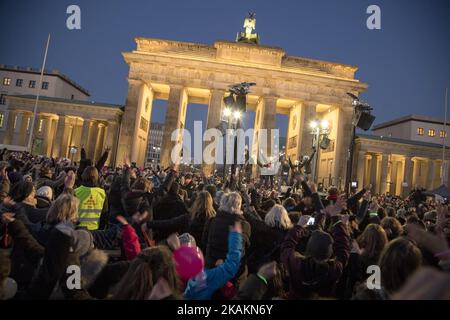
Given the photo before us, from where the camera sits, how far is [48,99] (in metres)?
51.2

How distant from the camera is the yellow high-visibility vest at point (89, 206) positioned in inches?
245

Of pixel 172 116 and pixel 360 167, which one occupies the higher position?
pixel 172 116

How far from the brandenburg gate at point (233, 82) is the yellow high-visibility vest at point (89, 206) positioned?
3751cm

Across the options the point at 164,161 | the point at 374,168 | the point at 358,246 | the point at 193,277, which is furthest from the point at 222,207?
the point at 374,168

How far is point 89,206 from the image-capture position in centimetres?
629

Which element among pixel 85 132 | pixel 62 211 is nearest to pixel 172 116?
pixel 85 132

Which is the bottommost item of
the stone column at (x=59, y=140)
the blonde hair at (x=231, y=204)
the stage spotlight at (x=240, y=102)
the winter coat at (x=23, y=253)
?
the winter coat at (x=23, y=253)

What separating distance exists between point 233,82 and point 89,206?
40.3 m

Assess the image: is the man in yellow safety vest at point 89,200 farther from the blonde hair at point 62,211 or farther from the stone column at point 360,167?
the stone column at point 360,167

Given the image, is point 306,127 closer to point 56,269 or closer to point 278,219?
point 278,219

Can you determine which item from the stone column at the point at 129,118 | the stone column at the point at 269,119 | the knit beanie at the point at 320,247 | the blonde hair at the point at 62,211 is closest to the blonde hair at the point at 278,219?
the knit beanie at the point at 320,247

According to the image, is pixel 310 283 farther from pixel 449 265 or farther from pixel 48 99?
pixel 48 99

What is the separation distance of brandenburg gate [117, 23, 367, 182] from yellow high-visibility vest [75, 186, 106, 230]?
37.5 metres
